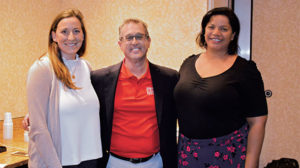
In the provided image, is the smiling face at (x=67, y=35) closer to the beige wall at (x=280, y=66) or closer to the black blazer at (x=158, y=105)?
the black blazer at (x=158, y=105)

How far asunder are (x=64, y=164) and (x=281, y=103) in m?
2.02

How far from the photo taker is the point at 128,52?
1607mm

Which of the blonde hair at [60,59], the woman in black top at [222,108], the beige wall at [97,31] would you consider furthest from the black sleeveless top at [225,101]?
the beige wall at [97,31]

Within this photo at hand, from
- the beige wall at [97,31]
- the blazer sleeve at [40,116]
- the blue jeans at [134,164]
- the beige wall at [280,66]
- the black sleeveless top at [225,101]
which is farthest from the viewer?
the beige wall at [97,31]

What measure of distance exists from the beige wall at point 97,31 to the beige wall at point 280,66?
1.94 feet

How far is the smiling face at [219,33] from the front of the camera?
5.04ft

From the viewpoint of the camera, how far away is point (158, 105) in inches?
63.1

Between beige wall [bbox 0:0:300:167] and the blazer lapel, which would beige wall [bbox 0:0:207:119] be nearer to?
beige wall [bbox 0:0:300:167]

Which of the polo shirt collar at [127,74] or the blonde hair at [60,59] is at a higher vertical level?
the blonde hair at [60,59]

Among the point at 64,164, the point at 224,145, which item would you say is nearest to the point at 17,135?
the point at 64,164

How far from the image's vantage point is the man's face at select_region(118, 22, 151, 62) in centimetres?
159

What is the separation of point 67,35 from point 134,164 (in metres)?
0.80

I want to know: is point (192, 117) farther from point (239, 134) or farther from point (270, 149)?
point (270, 149)

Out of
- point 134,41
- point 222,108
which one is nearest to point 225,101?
point 222,108
